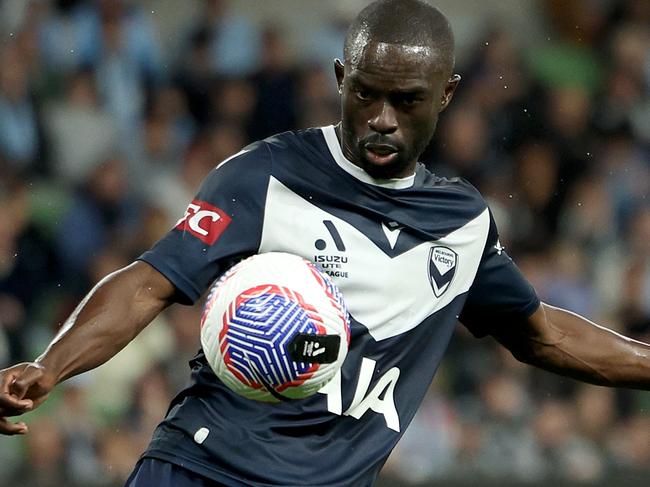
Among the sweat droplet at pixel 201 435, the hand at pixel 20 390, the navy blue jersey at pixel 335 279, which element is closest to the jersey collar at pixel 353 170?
the navy blue jersey at pixel 335 279

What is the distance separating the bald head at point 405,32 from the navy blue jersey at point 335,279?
369mm

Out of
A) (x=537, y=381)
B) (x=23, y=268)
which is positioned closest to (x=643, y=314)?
(x=537, y=381)

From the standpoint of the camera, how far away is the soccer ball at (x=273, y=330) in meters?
3.44

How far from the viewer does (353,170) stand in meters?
4.09

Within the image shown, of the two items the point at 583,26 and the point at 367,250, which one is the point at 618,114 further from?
the point at 367,250

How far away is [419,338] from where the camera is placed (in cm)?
413

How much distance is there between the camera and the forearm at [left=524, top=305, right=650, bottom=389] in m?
4.55

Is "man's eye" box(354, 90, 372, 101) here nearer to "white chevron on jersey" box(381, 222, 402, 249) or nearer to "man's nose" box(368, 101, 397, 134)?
"man's nose" box(368, 101, 397, 134)

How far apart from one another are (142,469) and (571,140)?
22.6ft

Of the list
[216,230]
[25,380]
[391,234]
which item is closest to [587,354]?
[391,234]

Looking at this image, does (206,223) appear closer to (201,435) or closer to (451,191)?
(201,435)

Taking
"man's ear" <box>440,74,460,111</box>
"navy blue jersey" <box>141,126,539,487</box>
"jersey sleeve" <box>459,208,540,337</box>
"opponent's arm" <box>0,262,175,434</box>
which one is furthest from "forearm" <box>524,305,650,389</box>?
"opponent's arm" <box>0,262,175,434</box>

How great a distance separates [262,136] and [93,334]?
5.99 metres

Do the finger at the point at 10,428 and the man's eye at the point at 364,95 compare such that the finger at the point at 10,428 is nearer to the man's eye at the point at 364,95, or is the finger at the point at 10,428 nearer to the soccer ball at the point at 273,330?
the soccer ball at the point at 273,330
